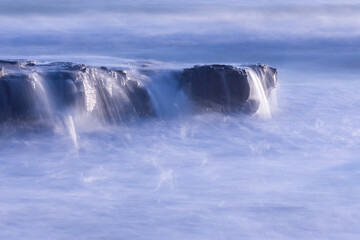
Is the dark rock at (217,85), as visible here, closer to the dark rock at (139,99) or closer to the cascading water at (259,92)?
the cascading water at (259,92)

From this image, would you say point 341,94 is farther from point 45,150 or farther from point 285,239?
point 285,239

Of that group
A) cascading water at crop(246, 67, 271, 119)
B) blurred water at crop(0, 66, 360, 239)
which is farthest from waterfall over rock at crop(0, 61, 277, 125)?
blurred water at crop(0, 66, 360, 239)

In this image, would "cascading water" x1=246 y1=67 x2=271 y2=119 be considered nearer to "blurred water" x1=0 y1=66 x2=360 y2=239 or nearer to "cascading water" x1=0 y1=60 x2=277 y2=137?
"cascading water" x1=0 y1=60 x2=277 y2=137

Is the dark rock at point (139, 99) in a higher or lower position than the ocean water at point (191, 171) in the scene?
higher

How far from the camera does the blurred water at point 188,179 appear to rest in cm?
310

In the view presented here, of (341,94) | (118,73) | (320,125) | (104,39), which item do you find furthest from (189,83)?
(104,39)

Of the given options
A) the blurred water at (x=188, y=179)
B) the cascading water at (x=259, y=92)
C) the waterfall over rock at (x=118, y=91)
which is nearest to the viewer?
the blurred water at (x=188, y=179)

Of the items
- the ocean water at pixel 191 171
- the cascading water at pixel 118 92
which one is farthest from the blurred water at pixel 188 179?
the cascading water at pixel 118 92

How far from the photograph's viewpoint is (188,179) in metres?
3.87

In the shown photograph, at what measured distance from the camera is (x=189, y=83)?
546 cm

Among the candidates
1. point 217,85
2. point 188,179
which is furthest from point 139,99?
point 188,179

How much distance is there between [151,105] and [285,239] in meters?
2.62

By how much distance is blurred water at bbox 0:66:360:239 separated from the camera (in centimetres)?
310

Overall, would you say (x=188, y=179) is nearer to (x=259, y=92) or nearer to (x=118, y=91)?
(x=118, y=91)
